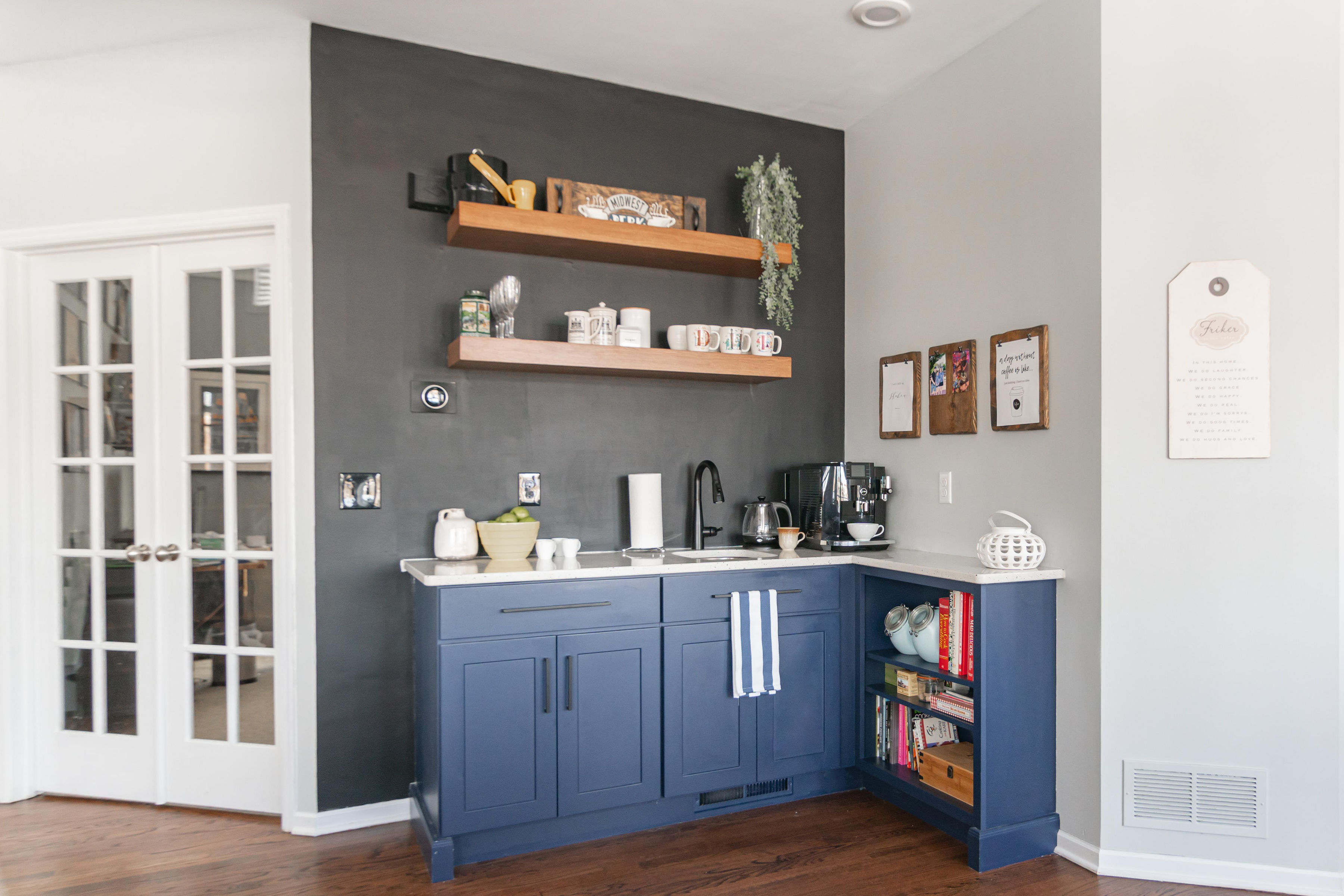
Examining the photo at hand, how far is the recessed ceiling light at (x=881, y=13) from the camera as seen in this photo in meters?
2.64

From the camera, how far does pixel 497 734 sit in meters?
2.44

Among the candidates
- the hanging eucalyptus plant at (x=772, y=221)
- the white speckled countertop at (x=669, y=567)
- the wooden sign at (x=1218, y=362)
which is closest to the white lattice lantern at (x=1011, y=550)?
the white speckled countertop at (x=669, y=567)

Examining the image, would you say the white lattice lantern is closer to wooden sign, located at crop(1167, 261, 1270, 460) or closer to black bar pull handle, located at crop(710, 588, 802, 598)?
wooden sign, located at crop(1167, 261, 1270, 460)

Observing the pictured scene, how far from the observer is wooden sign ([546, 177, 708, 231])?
117 inches

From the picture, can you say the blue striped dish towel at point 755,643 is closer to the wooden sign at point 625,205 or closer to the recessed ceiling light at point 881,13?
the wooden sign at point 625,205

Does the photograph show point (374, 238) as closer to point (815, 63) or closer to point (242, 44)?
point (242, 44)

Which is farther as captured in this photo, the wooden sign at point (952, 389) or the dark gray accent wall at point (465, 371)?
the wooden sign at point (952, 389)

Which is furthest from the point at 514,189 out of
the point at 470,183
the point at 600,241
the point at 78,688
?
the point at 78,688

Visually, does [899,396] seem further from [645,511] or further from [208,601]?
[208,601]

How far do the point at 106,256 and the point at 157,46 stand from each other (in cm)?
75

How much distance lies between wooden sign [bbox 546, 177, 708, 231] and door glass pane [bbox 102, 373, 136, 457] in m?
Result: 1.65

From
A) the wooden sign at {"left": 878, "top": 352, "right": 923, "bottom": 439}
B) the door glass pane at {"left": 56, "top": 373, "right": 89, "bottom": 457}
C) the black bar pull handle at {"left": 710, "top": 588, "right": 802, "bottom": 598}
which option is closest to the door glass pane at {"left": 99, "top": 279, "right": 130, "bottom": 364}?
the door glass pane at {"left": 56, "top": 373, "right": 89, "bottom": 457}

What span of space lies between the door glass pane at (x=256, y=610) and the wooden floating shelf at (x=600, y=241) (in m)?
1.33

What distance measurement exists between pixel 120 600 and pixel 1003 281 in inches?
131
